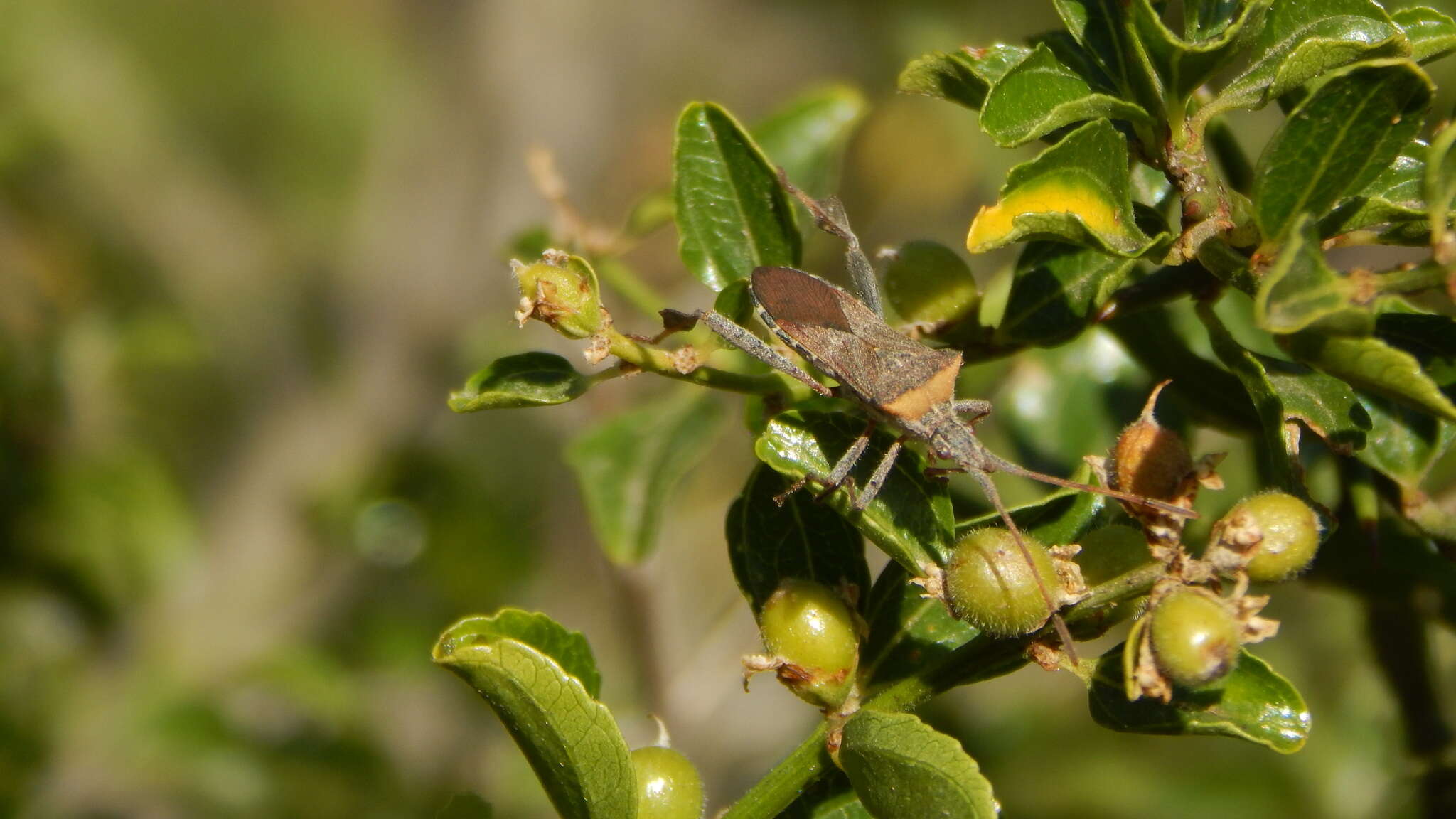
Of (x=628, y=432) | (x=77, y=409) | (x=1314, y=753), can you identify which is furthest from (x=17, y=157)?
(x=1314, y=753)

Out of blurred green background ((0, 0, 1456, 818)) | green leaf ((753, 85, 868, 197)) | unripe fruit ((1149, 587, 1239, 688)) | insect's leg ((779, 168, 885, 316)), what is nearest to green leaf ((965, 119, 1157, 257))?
unripe fruit ((1149, 587, 1239, 688))

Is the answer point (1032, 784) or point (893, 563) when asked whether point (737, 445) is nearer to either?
point (1032, 784)

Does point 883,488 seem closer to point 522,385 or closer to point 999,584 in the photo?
point 999,584

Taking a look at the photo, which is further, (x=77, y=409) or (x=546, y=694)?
(x=77, y=409)

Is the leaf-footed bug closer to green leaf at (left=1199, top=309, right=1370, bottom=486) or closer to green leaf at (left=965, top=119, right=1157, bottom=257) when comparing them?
green leaf at (left=1199, top=309, right=1370, bottom=486)

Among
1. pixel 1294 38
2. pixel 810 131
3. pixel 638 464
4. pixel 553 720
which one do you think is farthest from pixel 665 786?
pixel 810 131

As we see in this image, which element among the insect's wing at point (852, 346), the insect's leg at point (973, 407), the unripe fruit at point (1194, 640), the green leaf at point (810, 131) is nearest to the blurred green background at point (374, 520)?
the insect's leg at point (973, 407)

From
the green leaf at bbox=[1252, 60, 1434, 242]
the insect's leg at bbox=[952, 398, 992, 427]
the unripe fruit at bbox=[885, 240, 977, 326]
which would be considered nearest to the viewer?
the green leaf at bbox=[1252, 60, 1434, 242]
